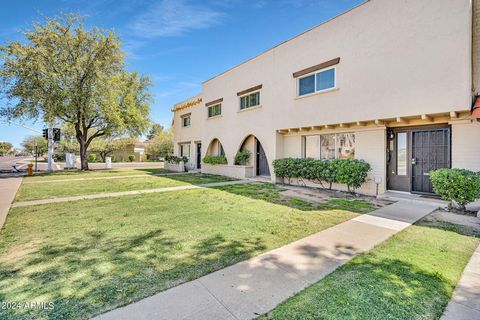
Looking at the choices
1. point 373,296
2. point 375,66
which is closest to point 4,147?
point 375,66

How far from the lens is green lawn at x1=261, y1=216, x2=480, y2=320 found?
103 inches

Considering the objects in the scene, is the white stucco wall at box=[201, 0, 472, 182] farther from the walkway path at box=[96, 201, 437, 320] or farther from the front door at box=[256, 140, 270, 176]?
the walkway path at box=[96, 201, 437, 320]

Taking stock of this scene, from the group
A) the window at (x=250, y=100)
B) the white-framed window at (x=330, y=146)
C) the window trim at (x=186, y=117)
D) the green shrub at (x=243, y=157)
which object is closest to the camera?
the white-framed window at (x=330, y=146)

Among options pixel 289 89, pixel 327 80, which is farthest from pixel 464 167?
pixel 289 89

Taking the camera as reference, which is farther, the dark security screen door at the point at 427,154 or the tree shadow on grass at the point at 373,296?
the dark security screen door at the point at 427,154

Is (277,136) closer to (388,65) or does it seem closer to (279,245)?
(388,65)

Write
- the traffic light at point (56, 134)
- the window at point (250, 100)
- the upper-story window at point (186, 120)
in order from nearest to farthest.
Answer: the window at point (250, 100) → the traffic light at point (56, 134) → the upper-story window at point (186, 120)

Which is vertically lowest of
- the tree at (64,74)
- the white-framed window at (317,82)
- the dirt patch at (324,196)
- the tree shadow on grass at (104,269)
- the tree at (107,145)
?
the tree shadow on grass at (104,269)

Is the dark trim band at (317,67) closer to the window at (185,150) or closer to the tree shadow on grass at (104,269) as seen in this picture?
the tree shadow on grass at (104,269)

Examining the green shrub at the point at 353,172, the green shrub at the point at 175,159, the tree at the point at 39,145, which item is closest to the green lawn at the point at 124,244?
the green shrub at the point at 353,172

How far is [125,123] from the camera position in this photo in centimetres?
2319

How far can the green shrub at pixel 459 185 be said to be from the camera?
6.66 metres

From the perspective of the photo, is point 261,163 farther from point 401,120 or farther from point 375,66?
point 375,66

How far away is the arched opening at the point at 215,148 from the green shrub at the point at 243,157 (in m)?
3.83
